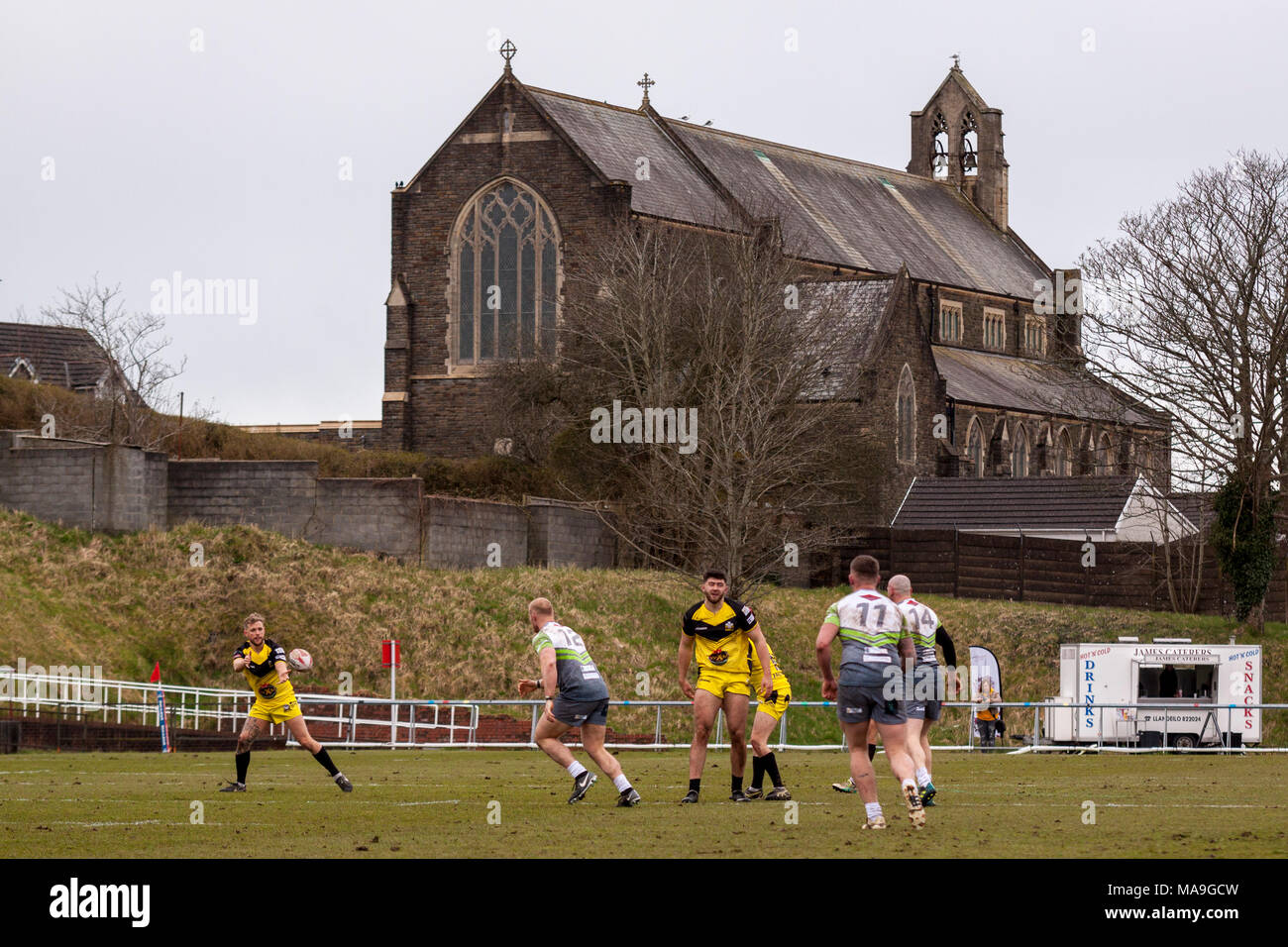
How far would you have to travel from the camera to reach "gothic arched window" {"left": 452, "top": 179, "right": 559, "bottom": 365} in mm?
62969

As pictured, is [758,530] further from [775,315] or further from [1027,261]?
[1027,261]

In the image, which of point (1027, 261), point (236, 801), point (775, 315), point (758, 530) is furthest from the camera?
point (1027, 261)

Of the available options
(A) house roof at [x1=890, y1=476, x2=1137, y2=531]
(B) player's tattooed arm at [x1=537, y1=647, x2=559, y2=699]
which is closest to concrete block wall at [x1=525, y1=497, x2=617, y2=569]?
(A) house roof at [x1=890, y1=476, x2=1137, y2=531]

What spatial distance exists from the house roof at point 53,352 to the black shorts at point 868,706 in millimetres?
57602

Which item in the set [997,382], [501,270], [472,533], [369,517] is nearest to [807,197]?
[997,382]

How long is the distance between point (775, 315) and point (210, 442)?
13098 mm

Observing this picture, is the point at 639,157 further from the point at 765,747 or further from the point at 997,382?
the point at 765,747

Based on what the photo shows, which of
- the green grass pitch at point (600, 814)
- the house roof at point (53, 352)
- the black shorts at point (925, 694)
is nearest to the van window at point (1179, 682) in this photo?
the green grass pitch at point (600, 814)

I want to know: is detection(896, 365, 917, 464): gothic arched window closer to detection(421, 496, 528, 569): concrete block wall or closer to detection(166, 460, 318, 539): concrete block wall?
detection(421, 496, 528, 569): concrete block wall

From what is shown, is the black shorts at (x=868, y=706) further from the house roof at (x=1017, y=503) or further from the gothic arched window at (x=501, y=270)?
the gothic arched window at (x=501, y=270)

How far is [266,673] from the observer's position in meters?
19.6

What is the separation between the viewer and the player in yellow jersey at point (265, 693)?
1923 cm
